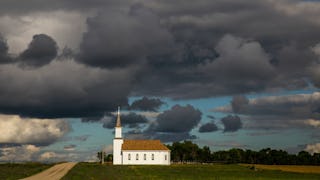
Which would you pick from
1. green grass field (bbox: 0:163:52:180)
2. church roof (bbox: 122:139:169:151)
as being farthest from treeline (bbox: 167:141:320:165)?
green grass field (bbox: 0:163:52:180)

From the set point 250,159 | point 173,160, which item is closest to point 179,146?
point 173,160

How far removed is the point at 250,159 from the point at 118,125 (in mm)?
68762

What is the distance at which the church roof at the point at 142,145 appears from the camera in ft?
481

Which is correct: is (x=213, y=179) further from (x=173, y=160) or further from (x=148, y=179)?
(x=173, y=160)

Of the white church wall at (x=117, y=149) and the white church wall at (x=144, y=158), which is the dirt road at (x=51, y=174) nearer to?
the white church wall at (x=144, y=158)

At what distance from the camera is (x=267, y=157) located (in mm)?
197875

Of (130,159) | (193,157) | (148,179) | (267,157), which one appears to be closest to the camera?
(148,179)

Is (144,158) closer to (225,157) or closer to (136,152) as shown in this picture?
(136,152)

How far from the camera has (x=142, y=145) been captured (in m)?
148

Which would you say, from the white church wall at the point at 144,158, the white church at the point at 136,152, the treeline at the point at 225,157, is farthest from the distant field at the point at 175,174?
the treeline at the point at 225,157

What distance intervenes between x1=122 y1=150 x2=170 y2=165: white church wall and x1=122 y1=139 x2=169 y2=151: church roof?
3.50ft

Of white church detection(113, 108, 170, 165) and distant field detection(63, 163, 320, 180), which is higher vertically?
white church detection(113, 108, 170, 165)

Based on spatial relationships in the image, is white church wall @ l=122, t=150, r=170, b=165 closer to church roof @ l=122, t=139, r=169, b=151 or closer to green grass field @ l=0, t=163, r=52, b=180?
church roof @ l=122, t=139, r=169, b=151

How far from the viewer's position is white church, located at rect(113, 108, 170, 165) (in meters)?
145
